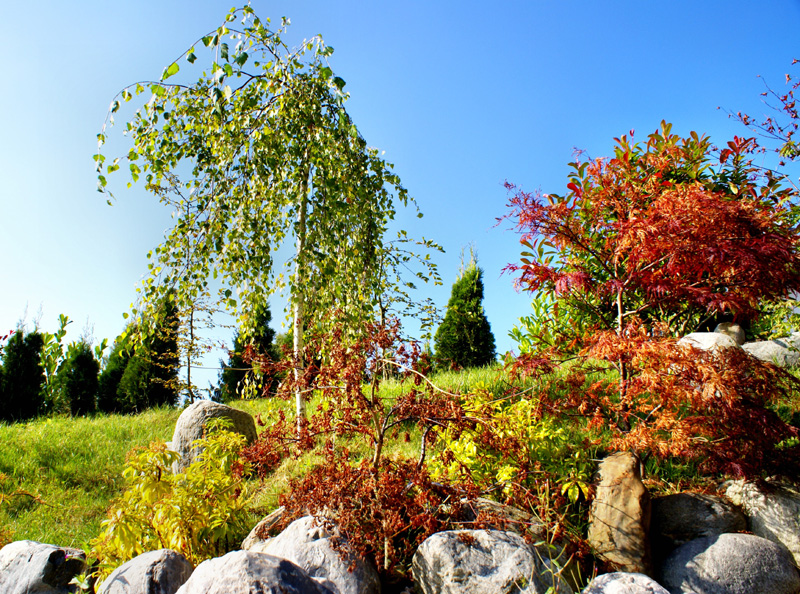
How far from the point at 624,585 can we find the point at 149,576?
221 centimetres

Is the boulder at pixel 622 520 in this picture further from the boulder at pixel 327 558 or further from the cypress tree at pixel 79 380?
the cypress tree at pixel 79 380

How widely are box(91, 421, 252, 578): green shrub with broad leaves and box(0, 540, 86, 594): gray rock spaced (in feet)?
1.23

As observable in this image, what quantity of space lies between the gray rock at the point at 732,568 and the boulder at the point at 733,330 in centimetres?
502

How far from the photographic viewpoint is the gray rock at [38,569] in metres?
2.94

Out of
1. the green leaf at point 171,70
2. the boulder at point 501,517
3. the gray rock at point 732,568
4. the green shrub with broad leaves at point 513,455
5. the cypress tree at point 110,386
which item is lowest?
the gray rock at point 732,568

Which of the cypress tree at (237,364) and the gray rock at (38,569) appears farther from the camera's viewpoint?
the cypress tree at (237,364)

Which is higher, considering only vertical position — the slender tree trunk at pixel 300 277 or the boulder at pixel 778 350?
the slender tree trunk at pixel 300 277

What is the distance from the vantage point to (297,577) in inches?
79.0

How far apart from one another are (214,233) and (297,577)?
3290mm

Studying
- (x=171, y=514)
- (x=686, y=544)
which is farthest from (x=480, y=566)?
(x=171, y=514)

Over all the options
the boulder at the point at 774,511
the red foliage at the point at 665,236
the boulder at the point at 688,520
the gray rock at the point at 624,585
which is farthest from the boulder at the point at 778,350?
the gray rock at the point at 624,585

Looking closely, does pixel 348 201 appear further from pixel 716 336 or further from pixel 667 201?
pixel 716 336

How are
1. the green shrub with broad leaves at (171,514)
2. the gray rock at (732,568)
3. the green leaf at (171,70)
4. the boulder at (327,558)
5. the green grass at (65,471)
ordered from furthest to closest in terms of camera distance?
the green grass at (65,471) < the green leaf at (171,70) < the green shrub with broad leaves at (171,514) < the gray rock at (732,568) < the boulder at (327,558)

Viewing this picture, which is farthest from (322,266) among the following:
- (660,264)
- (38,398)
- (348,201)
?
(38,398)
